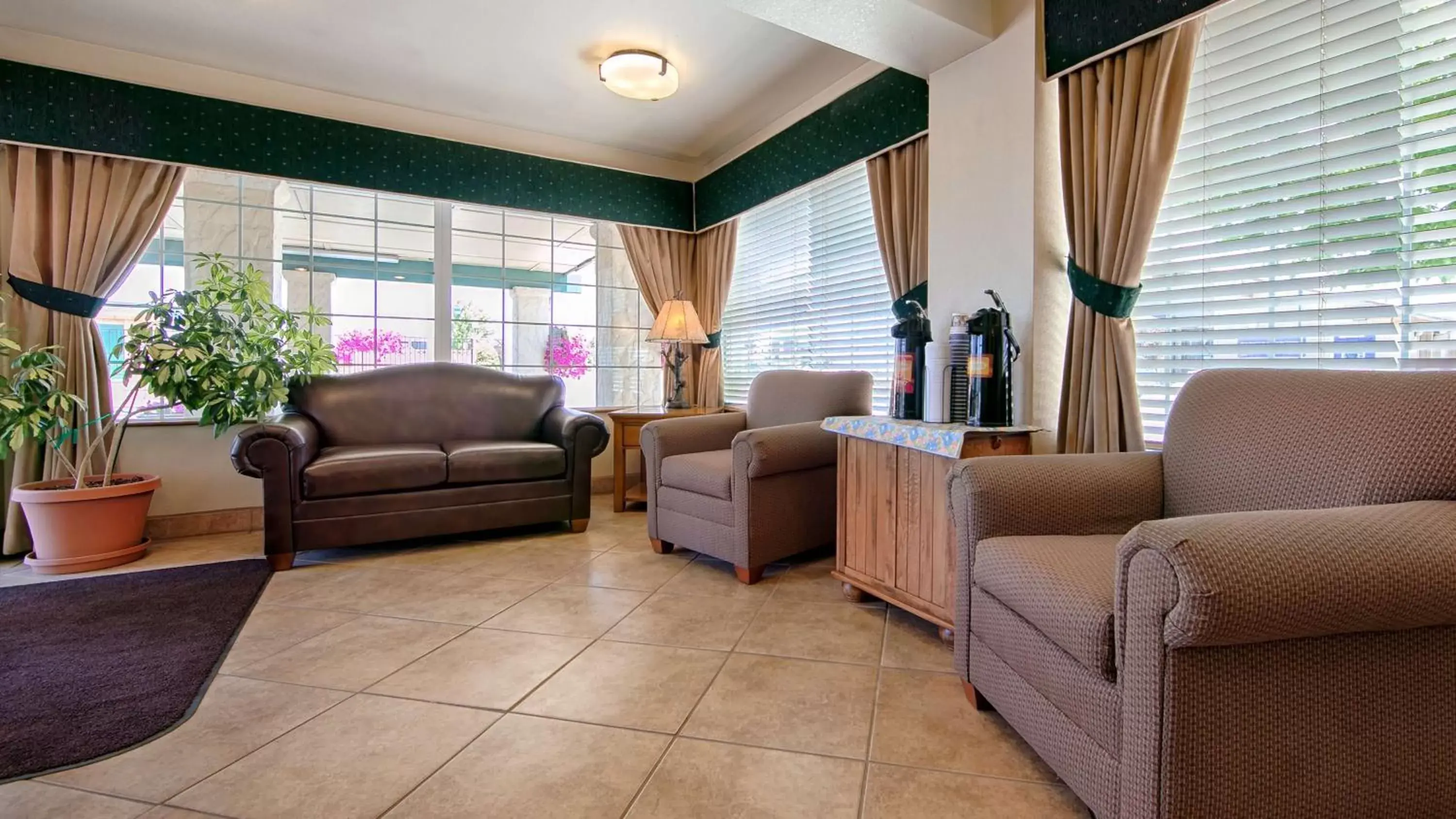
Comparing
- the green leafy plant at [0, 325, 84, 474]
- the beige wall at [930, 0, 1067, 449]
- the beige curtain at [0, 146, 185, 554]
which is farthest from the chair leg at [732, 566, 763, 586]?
the beige curtain at [0, 146, 185, 554]

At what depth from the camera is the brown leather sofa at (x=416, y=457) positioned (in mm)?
2855

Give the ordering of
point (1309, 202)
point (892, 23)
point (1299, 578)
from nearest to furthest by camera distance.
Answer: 1. point (1299, 578)
2. point (1309, 202)
3. point (892, 23)

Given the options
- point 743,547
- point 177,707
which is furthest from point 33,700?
point 743,547

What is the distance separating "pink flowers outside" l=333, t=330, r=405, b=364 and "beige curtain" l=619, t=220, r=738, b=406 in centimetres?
174

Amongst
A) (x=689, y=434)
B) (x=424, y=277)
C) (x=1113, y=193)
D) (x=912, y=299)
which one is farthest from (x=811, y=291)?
(x=424, y=277)

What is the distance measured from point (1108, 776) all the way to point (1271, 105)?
1985 mm

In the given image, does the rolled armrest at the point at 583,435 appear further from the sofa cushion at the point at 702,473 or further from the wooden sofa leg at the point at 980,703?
the wooden sofa leg at the point at 980,703

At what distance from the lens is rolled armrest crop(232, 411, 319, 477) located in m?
2.74

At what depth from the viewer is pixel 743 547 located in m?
2.60

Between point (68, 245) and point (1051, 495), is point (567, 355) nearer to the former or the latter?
point (68, 245)

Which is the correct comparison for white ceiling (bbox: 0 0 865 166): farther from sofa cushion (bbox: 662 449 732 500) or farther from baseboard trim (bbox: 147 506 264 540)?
baseboard trim (bbox: 147 506 264 540)

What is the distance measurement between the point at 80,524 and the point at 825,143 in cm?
414

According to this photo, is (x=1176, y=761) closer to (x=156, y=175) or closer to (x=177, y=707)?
(x=177, y=707)

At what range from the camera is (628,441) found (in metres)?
4.00
